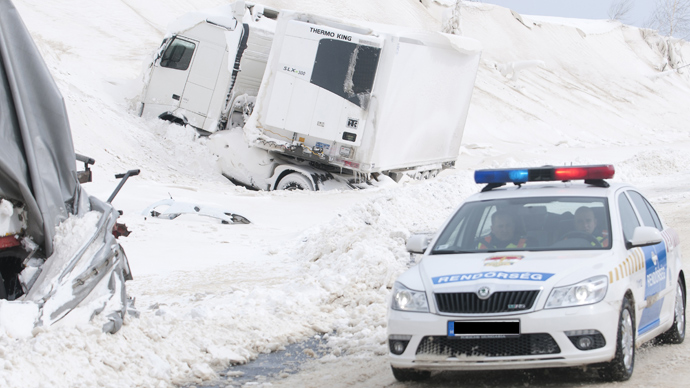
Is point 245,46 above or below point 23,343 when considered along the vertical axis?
above

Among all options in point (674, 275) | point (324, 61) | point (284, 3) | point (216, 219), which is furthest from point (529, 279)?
point (284, 3)

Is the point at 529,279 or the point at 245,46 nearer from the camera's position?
the point at 529,279

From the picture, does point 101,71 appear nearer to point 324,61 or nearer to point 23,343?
point 324,61

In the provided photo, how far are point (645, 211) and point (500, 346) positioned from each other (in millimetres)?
2377

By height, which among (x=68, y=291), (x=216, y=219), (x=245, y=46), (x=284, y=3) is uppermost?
(x=284, y=3)

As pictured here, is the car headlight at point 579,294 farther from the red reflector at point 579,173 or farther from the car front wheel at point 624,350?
the red reflector at point 579,173

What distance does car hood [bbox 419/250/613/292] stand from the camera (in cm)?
518

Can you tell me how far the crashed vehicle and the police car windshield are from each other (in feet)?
8.10

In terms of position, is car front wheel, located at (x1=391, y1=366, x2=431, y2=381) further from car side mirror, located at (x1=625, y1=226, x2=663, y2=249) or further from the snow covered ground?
car side mirror, located at (x1=625, y1=226, x2=663, y2=249)

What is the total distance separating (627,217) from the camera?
6.21 meters

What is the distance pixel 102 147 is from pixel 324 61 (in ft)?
17.9

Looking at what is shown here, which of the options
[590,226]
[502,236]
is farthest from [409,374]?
[590,226]

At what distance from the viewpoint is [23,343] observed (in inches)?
211

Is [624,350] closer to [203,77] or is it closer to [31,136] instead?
[31,136]
